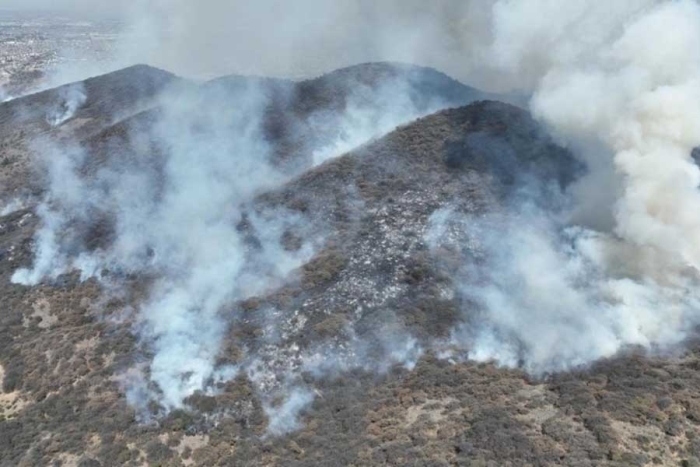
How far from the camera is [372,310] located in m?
36.8

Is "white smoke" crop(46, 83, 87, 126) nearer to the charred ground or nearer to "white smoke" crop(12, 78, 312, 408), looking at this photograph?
"white smoke" crop(12, 78, 312, 408)

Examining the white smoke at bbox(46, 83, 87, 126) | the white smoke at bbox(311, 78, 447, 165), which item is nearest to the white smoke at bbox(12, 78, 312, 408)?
the white smoke at bbox(311, 78, 447, 165)

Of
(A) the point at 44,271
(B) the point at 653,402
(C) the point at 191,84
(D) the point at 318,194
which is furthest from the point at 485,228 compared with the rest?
(C) the point at 191,84

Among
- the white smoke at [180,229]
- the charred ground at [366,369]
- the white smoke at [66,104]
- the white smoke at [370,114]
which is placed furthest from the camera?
the white smoke at [66,104]

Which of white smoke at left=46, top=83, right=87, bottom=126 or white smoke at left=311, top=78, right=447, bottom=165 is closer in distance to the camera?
white smoke at left=311, top=78, right=447, bottom=165

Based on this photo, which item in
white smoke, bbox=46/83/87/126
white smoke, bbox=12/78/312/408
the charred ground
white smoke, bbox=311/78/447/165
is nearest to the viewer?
the charred ground

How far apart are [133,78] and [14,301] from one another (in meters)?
40.5

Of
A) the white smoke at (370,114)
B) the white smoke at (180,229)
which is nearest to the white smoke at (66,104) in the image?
the white smoke at (180,229)

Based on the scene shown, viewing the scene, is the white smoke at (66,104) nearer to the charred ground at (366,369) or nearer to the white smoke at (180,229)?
the white smoke at (180,229)

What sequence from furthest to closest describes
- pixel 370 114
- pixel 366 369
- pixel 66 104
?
pixel 66 104 → pixel 370 114 → pixel 366 369

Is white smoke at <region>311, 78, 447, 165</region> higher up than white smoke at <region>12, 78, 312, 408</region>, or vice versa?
white smoke at <region>311, 78, 447, 165</region>

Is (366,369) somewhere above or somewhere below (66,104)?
below

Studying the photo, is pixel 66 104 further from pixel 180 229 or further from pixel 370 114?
pixel 370 114

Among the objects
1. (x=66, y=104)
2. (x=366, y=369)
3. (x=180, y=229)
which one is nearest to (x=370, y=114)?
(x=180, y=229)
